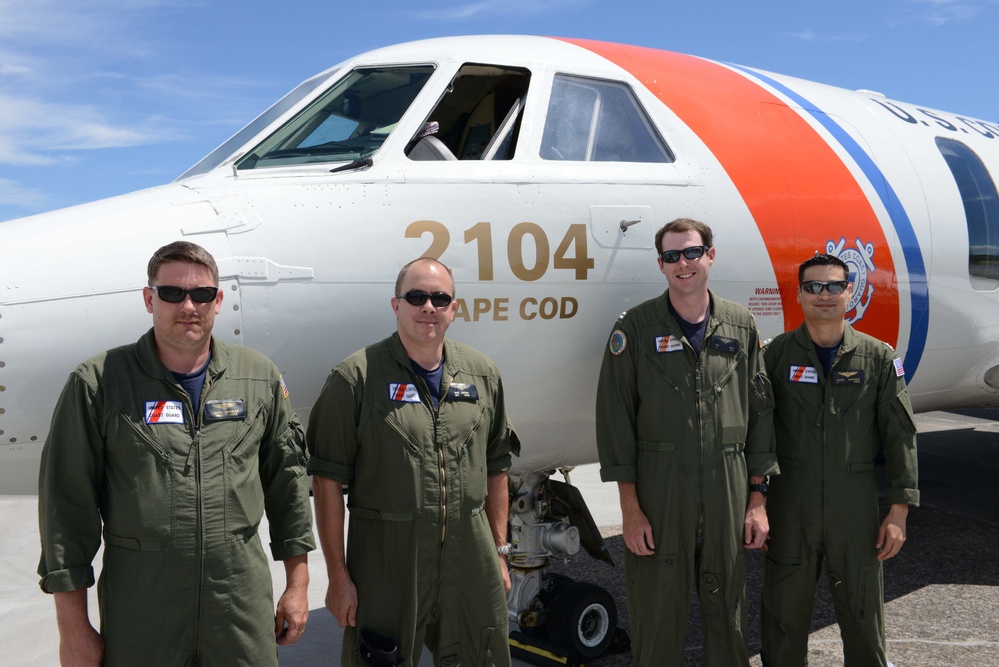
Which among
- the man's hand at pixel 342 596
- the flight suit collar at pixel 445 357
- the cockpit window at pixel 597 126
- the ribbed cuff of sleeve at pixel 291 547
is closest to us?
the ribbed cuff of sleeve at pixel 291 547

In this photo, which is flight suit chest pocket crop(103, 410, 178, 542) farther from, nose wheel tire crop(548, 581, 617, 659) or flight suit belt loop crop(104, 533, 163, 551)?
nose wheel tire crop(548, 581, 617, 659)

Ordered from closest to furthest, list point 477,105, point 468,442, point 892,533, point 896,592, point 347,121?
point 468,442
point 892,533
point 347,121
point 477,105
point 896,592

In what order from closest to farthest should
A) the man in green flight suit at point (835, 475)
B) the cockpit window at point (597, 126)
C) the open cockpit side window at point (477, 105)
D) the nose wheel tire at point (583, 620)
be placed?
the man in green flight suit at point (835, 475), the cockpit window at point (597, 126), the open cockpit side window at point (477, 105), the nose wheel tire at point (583, 620)

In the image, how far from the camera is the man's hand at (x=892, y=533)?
418 centimetres

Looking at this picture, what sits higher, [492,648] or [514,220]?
[514,220]

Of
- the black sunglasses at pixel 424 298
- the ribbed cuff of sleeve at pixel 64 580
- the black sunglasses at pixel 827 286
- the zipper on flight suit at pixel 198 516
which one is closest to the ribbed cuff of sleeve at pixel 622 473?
the black sunglasses at pixel 424 298

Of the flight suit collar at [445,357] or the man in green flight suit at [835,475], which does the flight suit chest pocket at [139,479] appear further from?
the man in green flight suit at [835,475]

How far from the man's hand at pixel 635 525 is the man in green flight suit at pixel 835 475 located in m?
0.83

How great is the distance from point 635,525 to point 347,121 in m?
2.34

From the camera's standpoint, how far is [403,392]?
3355 millimetres

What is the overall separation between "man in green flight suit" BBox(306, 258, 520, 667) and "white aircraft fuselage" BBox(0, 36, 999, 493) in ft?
1.33

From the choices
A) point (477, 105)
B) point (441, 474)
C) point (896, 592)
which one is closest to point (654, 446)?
point (441, 474)

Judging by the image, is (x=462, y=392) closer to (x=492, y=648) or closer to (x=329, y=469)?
(x=329, y=469)

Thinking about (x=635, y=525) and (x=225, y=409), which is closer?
(x=225, y=409)
